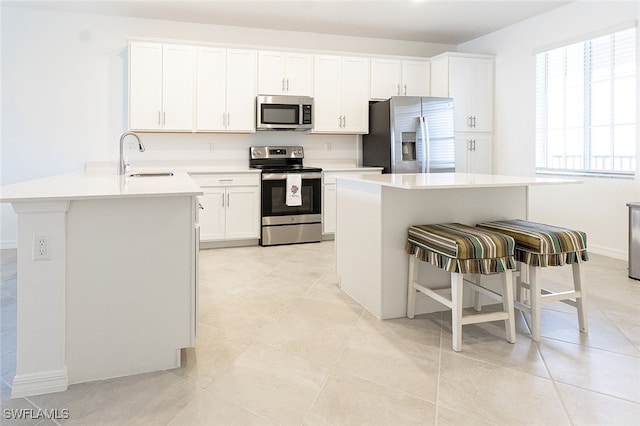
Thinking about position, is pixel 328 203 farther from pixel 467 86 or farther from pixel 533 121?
pixel 533 121

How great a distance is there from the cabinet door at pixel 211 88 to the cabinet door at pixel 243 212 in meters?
0.77

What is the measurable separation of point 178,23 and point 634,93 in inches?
186

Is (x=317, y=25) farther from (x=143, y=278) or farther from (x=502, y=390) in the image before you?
(x=502, y=390)

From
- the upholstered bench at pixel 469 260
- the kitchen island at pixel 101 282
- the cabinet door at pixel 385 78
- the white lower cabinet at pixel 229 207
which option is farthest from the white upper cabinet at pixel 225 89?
the upholstered bench at pixel 469 260

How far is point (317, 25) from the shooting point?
17.3 ft

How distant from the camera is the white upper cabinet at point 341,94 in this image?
5277 millimetres

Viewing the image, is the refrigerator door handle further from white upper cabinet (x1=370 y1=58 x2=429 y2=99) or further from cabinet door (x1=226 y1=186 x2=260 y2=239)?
cabinet door (x1=226 y1=186 x2=260 y2=239)

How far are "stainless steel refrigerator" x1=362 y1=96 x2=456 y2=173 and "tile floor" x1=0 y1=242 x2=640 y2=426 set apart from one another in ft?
8.64

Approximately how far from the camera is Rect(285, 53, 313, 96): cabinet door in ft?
16.9

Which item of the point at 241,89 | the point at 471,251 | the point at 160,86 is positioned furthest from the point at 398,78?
the point at 471,251

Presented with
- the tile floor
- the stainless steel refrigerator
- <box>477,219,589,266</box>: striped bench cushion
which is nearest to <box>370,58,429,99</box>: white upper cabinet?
the stainless steel refrigerator

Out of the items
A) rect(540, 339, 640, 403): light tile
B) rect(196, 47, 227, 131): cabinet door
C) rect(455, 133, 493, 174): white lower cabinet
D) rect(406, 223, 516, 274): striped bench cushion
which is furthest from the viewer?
rect(455, 133, 493, 174): white lower cabinet

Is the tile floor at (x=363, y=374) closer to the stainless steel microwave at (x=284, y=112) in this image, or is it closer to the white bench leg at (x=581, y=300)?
the white bench leg at (x=581, y=300)

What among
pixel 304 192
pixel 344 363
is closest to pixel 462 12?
pixel 304 192
